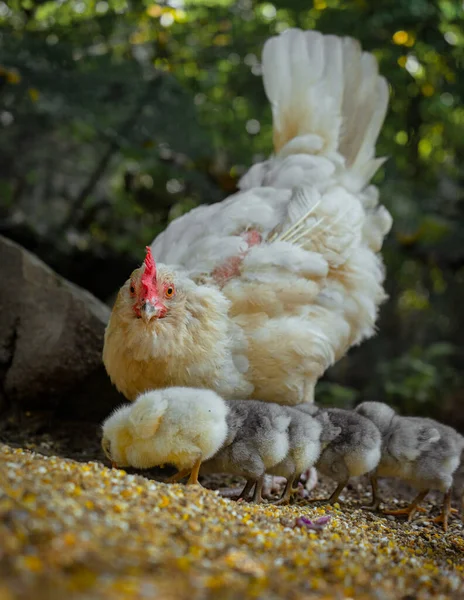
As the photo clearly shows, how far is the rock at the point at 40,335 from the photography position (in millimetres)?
4176

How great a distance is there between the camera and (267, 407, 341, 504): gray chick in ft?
10.8

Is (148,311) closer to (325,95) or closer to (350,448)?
(350,448)

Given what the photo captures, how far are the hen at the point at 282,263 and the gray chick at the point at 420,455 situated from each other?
0.64 m

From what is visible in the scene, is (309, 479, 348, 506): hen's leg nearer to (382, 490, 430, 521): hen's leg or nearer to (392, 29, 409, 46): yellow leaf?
(382, 490, 430, 521): hen's leg

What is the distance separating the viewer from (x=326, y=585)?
1.77 metres

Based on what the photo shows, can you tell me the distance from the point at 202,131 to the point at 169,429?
366 cm

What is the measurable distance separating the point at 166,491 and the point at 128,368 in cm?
116

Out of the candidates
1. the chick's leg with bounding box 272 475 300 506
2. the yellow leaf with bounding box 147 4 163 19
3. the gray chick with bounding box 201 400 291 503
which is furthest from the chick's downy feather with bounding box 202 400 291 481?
the yellow leaf with bounding box 147 4 163 19

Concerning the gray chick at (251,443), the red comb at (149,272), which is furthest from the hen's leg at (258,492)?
the red comb at (149,272)

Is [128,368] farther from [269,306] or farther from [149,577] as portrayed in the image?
[149,577]

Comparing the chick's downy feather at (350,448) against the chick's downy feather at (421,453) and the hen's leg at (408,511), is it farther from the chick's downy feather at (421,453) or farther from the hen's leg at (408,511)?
the hen's leg at (408,511)

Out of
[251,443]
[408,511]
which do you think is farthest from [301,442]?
[408,511]

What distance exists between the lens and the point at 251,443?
3146 mm

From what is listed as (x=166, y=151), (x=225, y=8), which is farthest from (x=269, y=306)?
(x=225, y=8)
